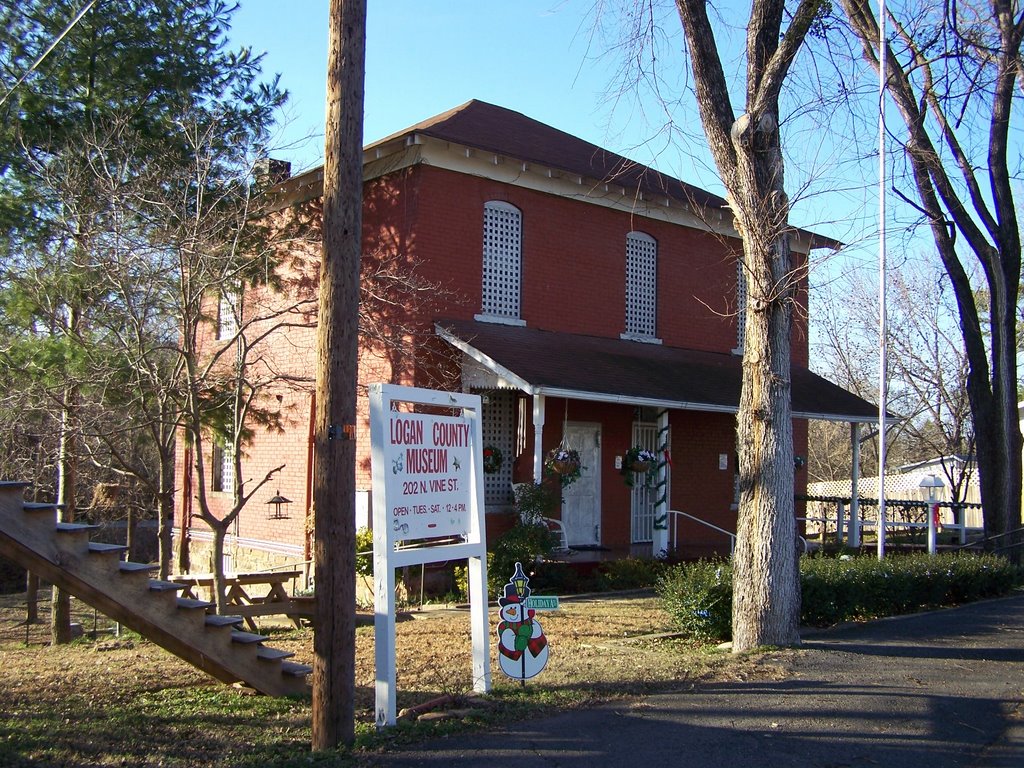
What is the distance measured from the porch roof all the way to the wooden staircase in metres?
6.34

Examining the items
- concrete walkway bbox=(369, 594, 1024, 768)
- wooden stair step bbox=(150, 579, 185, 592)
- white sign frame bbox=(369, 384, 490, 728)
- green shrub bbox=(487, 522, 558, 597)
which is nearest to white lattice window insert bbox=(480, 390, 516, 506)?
green shrub bbox=(487, 522, 558, 597)

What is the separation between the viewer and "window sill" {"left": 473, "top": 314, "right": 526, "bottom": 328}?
16.3 m

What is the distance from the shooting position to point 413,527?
24.3 ft

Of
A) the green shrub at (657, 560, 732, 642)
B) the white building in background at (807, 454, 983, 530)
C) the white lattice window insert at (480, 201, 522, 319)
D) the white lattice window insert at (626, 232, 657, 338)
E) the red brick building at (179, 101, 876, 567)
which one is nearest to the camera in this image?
the green shrub at (657, 560, 732, 642)

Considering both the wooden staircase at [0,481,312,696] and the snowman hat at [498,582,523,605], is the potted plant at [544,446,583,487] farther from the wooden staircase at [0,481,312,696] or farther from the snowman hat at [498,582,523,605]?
the snowman hat at [498,582,523,605]

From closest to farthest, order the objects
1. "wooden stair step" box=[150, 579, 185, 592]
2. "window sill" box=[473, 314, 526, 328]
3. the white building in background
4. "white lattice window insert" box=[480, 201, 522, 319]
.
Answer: "wooden stair step" box=[150, 579, 185, 592] → "window sill" box=[473, 314, 526, 328] → "white lattice window insert" box=[480, 201, 522, 319] → the white building in background

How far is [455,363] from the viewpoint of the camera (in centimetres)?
1557

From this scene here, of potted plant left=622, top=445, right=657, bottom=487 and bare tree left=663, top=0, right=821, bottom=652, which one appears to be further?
potted plant left=622, top=445, right=657, bottom=487

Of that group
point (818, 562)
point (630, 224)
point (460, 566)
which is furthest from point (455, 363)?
point (818, 562)

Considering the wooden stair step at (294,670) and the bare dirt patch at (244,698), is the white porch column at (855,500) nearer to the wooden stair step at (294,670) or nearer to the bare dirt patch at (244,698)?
Answer: the bare dirt patch at (244,698)

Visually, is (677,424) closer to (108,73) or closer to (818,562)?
(818,562)

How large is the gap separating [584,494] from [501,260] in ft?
14.9

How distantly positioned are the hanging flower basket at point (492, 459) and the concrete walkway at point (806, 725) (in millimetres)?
6773

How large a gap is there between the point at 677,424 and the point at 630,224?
13.6ft
